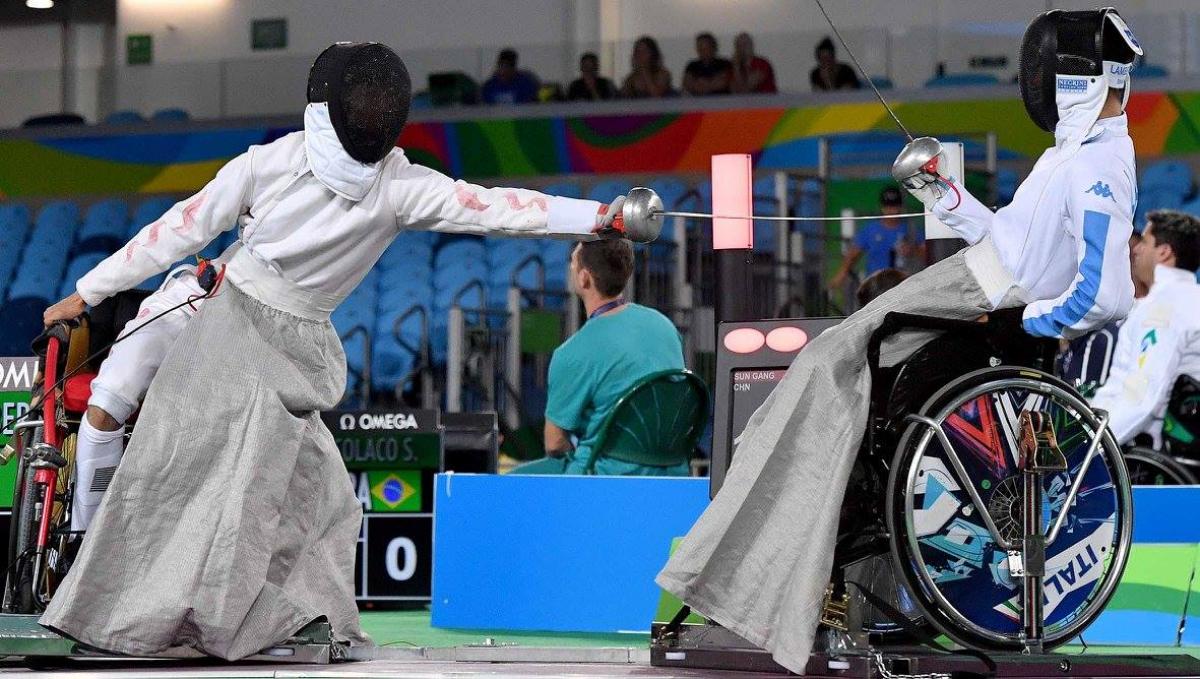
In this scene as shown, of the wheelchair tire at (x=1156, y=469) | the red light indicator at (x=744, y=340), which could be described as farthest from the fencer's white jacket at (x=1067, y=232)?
the wheelchair tire at (x=1156, y=469)

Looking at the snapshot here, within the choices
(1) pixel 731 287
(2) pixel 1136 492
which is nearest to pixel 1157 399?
(2) pixel 1136 492

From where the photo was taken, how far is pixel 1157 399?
555 centimetres

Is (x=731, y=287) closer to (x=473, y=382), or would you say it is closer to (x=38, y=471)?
(x=38, y=471)

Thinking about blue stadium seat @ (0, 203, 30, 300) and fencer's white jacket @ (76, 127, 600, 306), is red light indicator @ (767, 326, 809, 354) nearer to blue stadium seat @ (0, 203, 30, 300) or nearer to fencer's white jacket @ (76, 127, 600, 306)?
fencer's white jacket @ (76, 127, 600, 306)

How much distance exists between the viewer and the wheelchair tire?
17.3ft

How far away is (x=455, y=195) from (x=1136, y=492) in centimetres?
203

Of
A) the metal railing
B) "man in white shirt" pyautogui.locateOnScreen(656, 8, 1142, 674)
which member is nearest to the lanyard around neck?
"man in white shirt" pyautogui.locateOnScreen(656, 8, 1142, 674)

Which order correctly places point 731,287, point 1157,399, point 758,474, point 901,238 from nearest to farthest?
1. point 758,474
2. point 731,287
3. point 1157,399
4. point 901,238

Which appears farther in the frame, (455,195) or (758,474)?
(455,195)

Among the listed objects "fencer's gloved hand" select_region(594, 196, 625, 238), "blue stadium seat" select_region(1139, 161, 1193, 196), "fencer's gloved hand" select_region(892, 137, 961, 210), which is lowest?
"fencer's gloved hand" select_region(594, 196, 625, 238)

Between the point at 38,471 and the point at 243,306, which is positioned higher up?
the point at 243,306

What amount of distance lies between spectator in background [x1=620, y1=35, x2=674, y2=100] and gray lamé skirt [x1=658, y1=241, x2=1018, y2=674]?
8292mm

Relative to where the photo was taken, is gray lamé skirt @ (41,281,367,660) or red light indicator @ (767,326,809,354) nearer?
gray lamé skirt @ (41,281,367,660)

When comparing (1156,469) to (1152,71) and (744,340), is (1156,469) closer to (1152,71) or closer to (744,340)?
(744,340)
